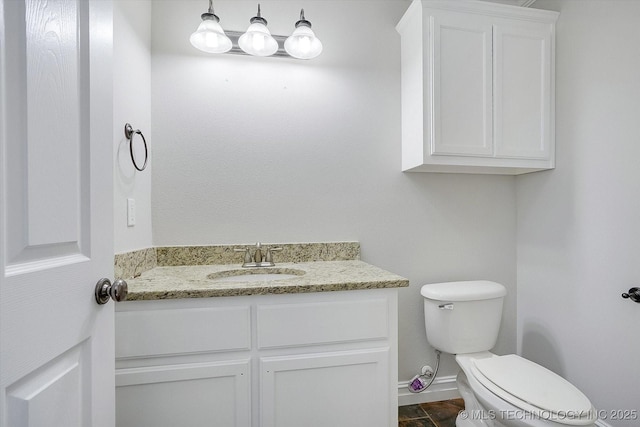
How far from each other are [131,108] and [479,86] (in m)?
1.69

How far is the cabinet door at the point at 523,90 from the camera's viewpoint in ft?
5.36

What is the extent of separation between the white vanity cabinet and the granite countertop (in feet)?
0.11

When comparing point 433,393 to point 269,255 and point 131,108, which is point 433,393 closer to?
point 269,255

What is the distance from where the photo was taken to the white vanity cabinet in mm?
1085

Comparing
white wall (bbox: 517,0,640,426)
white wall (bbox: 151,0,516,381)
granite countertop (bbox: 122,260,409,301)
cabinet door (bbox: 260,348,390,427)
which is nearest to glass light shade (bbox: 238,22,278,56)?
white wall (bbox: 151,0,516,381)

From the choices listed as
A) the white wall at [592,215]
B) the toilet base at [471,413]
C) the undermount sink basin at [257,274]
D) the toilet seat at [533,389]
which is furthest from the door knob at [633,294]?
the undermount sink basin at [257,274]

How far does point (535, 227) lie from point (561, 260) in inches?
9.3

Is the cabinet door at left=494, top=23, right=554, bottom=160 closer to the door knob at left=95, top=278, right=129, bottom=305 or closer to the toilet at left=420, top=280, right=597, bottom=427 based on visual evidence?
the toilet at left=420, top=280, right=597, bottom=427

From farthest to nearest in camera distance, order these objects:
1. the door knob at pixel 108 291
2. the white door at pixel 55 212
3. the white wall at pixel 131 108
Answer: the white wall at pixel 131 108 → the door knob at pixel 108 291 → the white door at pixel 55 212

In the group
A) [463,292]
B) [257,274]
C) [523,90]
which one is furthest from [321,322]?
[523,90]

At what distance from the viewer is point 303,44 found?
1.59 m

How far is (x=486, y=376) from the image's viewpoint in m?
1.31

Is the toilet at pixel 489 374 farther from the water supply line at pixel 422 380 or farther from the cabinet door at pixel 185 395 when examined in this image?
the cabinet door at pixel 185 395

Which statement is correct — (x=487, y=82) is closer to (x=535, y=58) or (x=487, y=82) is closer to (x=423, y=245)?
(x=535, y=58)
